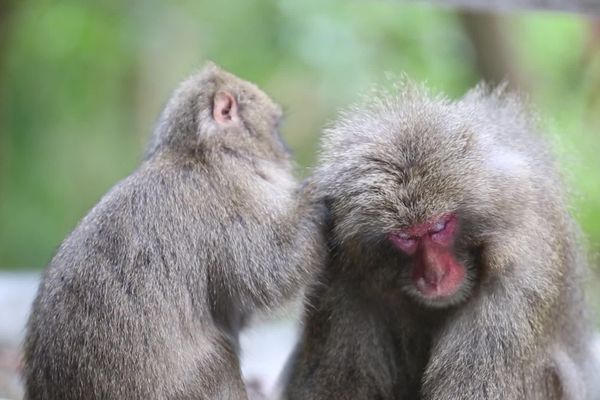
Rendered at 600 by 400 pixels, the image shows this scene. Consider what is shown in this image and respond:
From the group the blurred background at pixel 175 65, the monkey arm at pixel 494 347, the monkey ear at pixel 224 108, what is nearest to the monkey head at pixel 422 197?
the monkey arm at pixel 494 347

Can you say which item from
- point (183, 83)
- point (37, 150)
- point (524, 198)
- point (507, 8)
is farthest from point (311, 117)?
point (524, 198)

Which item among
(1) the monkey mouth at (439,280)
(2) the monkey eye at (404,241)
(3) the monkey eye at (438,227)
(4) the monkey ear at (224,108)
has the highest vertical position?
(4) the monkey ear at (224,108)

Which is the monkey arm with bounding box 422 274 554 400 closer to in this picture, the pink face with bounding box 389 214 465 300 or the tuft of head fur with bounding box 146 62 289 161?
the pink face with bounding box 389 214 465 300

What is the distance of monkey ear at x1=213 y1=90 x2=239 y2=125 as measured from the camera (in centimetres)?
509

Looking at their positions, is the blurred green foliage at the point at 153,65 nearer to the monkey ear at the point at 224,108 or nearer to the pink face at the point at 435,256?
the monkey ear at the point at 224,108

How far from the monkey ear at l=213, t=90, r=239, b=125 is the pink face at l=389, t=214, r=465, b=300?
1.12 meters

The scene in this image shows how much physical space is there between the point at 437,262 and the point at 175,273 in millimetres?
1155

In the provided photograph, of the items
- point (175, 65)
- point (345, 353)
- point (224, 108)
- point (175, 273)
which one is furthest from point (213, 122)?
point (175, 65)

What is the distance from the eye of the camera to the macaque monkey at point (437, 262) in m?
4.48

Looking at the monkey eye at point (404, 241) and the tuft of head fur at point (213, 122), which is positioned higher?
the tuft of head fur at point (213, 122)

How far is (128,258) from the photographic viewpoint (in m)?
4.54

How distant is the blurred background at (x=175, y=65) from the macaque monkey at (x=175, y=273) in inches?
240

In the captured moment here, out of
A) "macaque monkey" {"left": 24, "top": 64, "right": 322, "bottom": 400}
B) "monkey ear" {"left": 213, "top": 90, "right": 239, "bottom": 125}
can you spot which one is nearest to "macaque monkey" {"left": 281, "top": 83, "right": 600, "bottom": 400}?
"macaque monkey" {"left": 24, "top": 64, "right": 322, "bottom": 400}

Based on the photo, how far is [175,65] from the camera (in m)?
12.5
